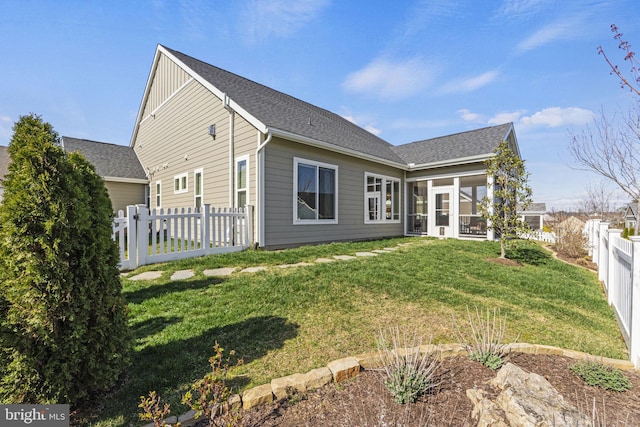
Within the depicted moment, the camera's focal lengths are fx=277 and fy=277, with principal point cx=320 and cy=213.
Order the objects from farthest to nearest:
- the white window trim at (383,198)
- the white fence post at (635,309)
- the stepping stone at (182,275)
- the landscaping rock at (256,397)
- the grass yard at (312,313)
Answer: the white window trim at (383,198), the stepping stone at (182,275), the white fence post at (635,309), the grass yard at (312,313), the landscaping rock at (256,397)

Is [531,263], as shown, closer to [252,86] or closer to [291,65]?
[291,65]

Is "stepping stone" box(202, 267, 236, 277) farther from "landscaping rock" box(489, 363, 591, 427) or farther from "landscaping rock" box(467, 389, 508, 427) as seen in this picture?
"landscaping rock" box(489, 363, 591, 427)

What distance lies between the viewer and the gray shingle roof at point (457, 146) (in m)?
11.0

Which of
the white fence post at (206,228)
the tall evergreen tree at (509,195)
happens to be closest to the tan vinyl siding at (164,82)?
the white fence post at (206,228)

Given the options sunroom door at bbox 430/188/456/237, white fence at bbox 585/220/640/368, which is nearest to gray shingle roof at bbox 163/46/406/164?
sunroom door at bbox 430/188/456/237

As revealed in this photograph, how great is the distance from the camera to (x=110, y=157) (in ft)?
44.1

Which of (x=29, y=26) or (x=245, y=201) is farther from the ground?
(x=29, y=26)

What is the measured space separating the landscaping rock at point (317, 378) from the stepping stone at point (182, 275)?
135 inches

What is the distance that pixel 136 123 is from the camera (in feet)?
45.0

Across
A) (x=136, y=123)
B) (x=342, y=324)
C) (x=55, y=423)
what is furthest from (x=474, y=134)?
(x=136, y=123)

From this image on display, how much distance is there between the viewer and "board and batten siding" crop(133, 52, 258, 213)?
824 centimetres

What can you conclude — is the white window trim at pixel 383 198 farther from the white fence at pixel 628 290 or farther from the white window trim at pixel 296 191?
the white fence at pixel 628 290

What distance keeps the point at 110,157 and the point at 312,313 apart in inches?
584

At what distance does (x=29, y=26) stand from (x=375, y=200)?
422 inches
